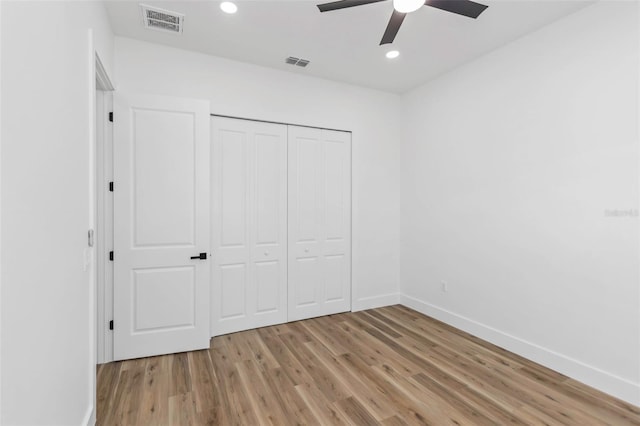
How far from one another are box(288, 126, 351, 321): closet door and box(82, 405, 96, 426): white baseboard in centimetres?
205

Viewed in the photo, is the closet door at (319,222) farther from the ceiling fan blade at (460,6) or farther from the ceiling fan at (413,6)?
the ceiling fan blade at (460,6)

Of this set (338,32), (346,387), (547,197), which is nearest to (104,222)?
(346,387)

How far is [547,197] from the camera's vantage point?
272 cm

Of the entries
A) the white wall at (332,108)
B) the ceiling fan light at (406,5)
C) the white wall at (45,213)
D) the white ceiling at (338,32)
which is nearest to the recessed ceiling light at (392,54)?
the white ceiling at (338,32)

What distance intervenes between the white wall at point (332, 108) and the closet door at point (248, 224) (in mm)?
303

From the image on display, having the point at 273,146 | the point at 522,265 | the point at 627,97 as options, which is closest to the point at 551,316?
the point at 522,265

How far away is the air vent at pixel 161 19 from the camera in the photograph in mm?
2504

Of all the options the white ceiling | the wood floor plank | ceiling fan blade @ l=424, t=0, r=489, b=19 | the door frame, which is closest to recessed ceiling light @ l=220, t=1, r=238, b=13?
the white ceiling

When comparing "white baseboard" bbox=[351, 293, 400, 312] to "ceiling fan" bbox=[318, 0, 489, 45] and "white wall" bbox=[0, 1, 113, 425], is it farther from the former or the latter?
"ceiling fan" bbox=[318, 0, 489, 45]

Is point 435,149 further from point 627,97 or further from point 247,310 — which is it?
point 247,310

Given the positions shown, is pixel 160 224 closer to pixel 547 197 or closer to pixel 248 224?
pixel 248 224

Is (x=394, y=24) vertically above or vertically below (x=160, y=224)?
above

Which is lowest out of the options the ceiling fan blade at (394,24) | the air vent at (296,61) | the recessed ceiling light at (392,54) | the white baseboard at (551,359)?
the white baseboard at (551,359)

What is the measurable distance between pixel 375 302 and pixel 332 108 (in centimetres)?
264
